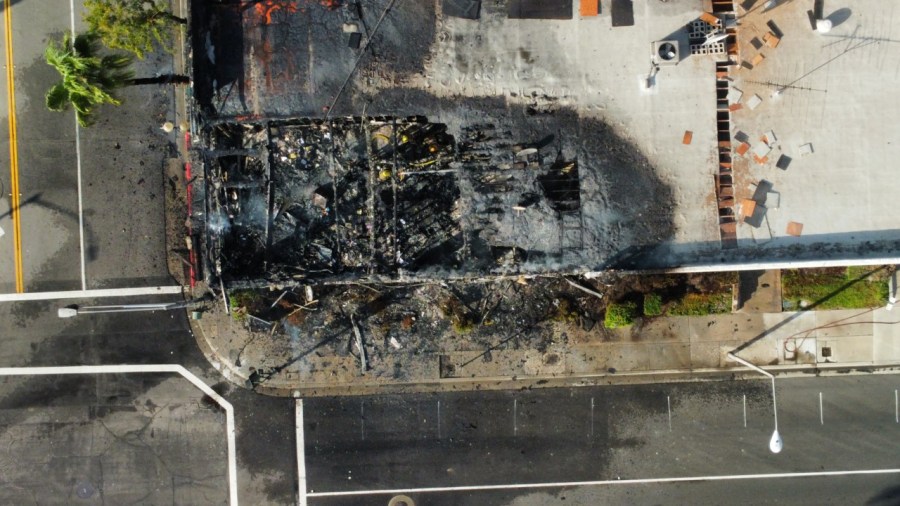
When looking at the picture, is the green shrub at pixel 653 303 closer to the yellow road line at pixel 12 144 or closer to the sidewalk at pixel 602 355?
the sidewalk at pixel 602 355

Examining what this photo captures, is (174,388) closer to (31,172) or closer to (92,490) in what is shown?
(92,490)

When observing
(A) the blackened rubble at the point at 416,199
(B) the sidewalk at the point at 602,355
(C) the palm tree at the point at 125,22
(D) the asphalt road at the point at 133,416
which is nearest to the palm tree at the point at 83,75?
(C) the palm tree at the point at 125,22

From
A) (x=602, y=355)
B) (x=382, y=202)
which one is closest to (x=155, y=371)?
A: (x=382, y=202)

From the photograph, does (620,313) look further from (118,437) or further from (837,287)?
(118,437)

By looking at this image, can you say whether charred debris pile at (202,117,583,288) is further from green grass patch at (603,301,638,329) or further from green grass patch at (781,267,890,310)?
green grass patch at (781,267,890,310)

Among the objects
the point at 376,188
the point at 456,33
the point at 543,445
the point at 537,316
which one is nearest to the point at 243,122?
the point at 376,188

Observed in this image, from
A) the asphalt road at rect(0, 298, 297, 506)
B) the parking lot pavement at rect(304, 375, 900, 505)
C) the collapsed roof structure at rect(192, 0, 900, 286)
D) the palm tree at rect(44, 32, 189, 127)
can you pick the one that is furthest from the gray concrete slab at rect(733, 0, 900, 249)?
the palm tree at rect(44, 32, 189, 127)
